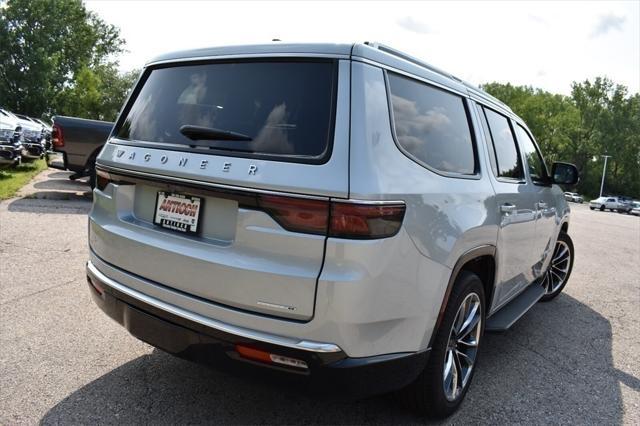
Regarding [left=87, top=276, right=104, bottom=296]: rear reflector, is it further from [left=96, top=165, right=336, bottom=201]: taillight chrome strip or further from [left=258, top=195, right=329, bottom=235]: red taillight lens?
[left=258, top=195, right=329, bottom=235]: red taillight lens

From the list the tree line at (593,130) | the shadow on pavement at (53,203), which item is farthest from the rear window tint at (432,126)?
the tree line at (593,130)

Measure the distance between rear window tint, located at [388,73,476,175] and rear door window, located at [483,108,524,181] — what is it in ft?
1.62

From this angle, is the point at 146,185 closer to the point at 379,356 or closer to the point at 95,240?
the point at 95,240

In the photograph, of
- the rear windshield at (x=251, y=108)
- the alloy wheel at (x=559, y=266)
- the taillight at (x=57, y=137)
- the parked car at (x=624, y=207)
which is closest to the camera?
the rear windshield at (x=251, y=108)

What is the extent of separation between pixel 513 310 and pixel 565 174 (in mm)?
1510

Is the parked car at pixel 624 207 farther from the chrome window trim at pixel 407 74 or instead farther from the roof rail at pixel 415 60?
the chrome window trim at pixel 407 74

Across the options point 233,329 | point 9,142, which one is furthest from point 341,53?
point 9,142

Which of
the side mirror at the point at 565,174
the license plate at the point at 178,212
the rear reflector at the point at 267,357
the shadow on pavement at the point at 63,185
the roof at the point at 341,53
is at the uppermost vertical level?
the roof at the point at 341,53

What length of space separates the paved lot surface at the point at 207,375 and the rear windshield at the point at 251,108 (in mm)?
1122

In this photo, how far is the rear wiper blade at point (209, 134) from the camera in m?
2.40

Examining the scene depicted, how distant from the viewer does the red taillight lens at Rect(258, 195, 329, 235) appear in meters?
2.11

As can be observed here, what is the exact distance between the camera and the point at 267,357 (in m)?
2.21

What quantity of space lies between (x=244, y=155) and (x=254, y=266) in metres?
0.51

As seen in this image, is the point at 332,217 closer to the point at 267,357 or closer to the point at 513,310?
the point at 267,357
